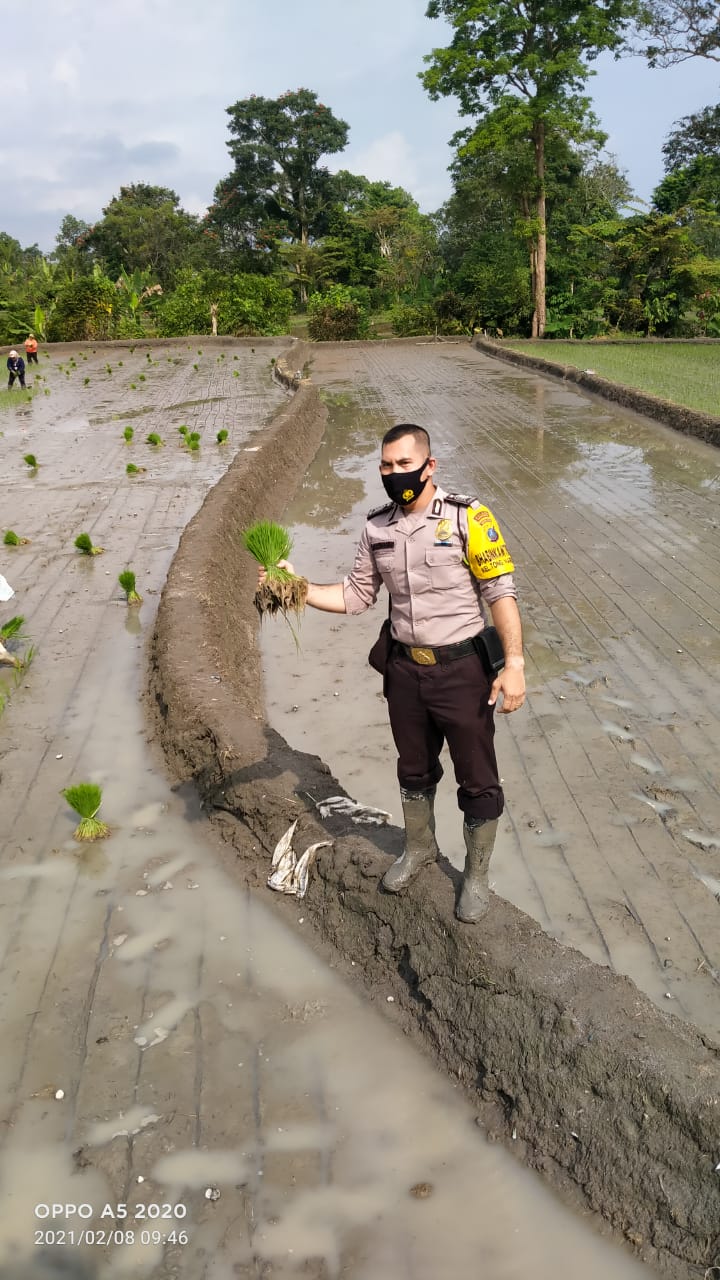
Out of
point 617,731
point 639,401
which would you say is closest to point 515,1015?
point 617,731

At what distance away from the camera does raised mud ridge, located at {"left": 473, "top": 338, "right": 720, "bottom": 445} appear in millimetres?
13844

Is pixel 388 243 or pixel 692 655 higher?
pixel 388 243

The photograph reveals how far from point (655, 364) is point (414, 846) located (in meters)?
21.7

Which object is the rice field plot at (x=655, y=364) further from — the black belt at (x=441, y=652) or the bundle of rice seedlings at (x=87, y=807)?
the black belt at (x=441, y=652)

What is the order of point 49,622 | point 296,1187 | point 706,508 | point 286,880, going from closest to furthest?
point 296,1187, point 286,880, point 49,622, point 706,508

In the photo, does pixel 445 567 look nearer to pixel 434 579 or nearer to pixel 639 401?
pixel 434 579

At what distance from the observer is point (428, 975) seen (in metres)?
3.39

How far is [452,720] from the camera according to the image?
3.14 meters

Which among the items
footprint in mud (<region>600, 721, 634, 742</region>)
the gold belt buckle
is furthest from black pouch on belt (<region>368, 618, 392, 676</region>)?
footprint in mud (<region>600, 721, 634, 742</region>)

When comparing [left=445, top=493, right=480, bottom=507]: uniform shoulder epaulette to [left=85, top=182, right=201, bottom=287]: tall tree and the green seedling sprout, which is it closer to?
the green seedling sprout

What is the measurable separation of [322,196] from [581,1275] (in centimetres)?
5670

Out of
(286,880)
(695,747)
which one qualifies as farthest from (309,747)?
(695,747)

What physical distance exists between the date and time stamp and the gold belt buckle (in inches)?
68.0

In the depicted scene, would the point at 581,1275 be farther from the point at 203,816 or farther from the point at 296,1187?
the point at 203,816
